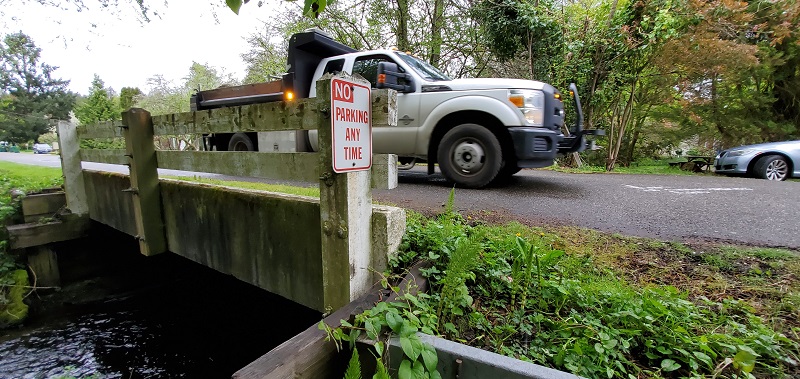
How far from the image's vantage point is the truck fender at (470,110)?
4191 mm

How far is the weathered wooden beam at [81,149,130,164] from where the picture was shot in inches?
170

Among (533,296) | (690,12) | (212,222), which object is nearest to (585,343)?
(533,296)

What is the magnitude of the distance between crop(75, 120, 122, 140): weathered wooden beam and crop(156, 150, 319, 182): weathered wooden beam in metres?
0.80

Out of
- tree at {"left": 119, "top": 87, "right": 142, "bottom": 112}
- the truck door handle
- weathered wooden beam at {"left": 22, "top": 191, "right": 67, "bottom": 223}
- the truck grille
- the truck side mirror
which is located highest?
tree at {"left": 119, "top": 87, "right": 142, "bottom": 112}

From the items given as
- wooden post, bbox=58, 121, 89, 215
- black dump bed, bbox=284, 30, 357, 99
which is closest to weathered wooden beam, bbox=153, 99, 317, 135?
black dump bed, bbox=284, 30, 357, 99

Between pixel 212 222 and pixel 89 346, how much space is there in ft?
8.58

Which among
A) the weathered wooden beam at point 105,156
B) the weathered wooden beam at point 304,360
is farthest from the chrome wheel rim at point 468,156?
the weathered wooden beam at point 105,156

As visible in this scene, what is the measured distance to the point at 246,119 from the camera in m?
2.70

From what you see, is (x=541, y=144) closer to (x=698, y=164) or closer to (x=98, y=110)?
(x=698, y=164)

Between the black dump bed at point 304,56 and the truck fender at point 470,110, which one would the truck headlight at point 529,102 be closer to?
the truck fender at point 470,110

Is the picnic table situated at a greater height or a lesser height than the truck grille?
lesser

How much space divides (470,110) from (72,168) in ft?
19.3

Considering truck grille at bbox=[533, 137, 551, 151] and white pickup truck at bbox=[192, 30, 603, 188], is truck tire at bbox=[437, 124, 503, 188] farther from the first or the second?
truck grille at bbox=[533, 137, 551, 151]

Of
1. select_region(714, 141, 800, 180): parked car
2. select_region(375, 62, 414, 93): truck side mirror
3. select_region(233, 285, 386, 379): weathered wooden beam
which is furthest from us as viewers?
select_region(714, 141, 800, 180): parked car
